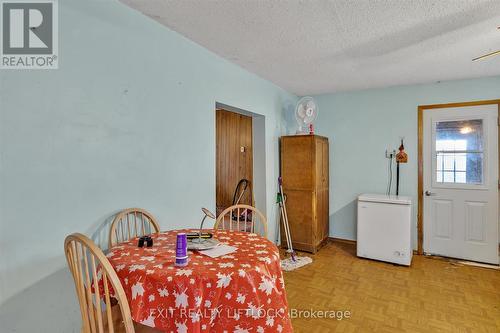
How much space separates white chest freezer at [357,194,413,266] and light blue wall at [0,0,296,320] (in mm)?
2192

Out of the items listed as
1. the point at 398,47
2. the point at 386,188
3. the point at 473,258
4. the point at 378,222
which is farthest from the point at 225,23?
the point at 473,258

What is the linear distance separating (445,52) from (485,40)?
1.04 ft

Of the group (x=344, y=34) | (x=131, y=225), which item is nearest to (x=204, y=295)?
(x=131, y=225)

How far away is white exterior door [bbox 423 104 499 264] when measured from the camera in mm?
3428

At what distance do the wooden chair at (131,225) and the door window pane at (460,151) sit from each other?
146 inches

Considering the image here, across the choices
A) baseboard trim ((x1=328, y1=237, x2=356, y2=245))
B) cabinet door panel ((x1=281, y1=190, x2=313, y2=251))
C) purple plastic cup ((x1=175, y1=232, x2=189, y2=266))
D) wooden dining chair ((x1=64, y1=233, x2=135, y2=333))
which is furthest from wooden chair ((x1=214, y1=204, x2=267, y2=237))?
baseboard trim ((x1=328, y1=237, x2=356, y2=245))

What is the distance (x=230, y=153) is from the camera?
16.3ft

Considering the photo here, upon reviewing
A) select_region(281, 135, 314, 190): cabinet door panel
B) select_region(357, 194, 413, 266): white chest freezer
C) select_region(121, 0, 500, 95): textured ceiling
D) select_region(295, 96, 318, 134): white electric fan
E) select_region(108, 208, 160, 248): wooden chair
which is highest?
select_region(121, 0, 500, 95): textured ceiling

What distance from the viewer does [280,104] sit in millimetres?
4102

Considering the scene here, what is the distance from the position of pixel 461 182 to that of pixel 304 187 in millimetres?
2020

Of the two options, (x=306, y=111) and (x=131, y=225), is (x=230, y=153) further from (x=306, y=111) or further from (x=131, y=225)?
(x=131, y=225)

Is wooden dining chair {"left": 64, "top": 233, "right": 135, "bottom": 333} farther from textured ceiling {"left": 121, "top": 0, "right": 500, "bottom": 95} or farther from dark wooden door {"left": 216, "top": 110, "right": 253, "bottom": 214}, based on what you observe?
dark wooden door {"left": 216, "top": 110, "right": 253, "bottom": 214}

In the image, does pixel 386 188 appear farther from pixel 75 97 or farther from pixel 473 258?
pixel 75 97

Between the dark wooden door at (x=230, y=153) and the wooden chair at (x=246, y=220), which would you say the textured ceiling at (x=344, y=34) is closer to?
the wooden chair at (x=246, y=220)
